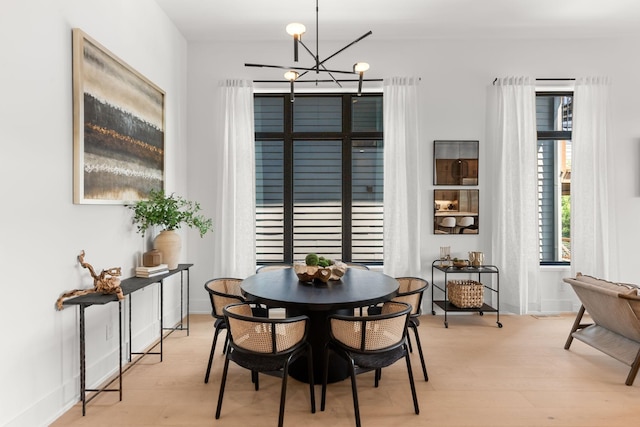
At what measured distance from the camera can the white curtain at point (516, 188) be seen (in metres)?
4.63

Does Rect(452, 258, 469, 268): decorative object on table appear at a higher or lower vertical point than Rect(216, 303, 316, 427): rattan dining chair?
higher

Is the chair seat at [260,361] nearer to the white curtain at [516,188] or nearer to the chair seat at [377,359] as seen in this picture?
the chair seat at [377,359]

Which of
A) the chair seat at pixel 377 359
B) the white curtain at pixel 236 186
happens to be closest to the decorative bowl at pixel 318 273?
the chair seat at pixel 377 359

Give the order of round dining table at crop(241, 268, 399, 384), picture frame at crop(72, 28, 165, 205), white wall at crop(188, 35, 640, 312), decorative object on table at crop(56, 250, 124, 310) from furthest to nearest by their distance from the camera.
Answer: white wall at crop(188, 35, 640, 312) → picture frame at crop(72, 28, 165, 205) → decorative object on table at crop(56, 250, 124, 310) → round dining table at crop(241, 268, 399, 384)

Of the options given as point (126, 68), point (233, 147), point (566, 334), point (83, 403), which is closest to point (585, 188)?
point (566, 334)

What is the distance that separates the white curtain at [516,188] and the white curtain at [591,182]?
0.51 m

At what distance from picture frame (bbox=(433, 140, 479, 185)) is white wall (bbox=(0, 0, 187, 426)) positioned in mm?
3561

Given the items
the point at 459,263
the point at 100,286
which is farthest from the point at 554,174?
the point at 100,286

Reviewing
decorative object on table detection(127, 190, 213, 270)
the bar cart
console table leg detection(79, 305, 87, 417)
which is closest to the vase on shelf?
decorative object on table detection(127, 190, 213, 270)

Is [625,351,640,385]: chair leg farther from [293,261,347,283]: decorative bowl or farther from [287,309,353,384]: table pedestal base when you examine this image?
[293,261,347,283]: decorative bowl

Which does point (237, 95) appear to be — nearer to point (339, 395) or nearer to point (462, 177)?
point (462, 177)

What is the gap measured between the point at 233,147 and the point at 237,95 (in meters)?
0.64

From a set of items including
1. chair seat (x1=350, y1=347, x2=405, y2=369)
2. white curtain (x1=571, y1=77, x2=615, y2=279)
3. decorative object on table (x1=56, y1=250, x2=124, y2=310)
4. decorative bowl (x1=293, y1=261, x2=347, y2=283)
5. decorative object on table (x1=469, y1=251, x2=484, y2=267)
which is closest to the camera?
chair seat (x1=350, y1=347, x2=405, y2=369)

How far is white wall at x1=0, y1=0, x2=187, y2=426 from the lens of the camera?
2.12m
